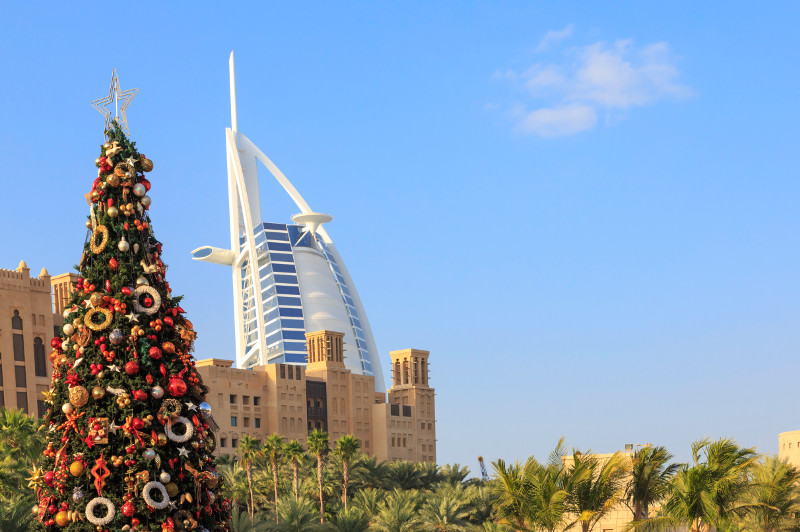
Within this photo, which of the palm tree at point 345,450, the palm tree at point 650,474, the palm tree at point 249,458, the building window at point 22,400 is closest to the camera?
the palm tree at point 650,474

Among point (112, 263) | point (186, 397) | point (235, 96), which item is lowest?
point (186, 397)

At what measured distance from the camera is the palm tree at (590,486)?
23016 mm

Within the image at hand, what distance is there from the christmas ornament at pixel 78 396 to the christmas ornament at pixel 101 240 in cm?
258

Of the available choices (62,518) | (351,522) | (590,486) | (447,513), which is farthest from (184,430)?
(447,513)

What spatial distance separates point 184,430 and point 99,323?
8.17 ft

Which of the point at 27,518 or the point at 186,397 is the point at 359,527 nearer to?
the point at 27,518

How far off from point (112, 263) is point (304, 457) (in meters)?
59.3

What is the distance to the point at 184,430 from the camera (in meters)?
21.3

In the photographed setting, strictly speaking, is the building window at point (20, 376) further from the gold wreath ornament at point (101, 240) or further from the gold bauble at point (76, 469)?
the gold bauble at point (76, 469)

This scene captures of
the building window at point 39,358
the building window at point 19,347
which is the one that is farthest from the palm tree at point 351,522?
the building window at point 39,358

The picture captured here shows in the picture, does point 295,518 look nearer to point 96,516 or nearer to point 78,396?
point 96,516

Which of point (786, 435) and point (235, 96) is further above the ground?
point (235, 96)

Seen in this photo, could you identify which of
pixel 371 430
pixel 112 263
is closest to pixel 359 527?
pixel 112 263

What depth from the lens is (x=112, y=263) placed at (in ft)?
70.4
